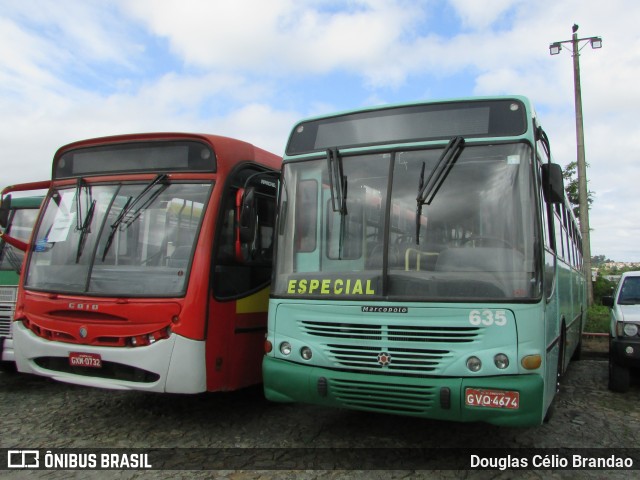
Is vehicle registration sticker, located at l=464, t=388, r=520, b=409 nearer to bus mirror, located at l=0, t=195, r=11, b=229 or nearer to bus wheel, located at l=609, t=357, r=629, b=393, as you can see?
bus wheel, located at l=609, t=357, r=629, b=393

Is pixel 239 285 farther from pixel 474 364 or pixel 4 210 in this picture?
pixel 4 210

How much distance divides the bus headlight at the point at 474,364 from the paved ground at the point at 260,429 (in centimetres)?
89

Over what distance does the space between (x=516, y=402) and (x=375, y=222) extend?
180 cm

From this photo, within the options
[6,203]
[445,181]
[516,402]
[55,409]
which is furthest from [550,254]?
[6,203]

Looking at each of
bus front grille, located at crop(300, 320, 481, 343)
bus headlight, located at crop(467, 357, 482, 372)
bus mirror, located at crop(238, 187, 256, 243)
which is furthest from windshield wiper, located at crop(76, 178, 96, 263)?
bus headlight, located at crop(467, 357, 482, 372)

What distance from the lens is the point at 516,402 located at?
13.2 ft

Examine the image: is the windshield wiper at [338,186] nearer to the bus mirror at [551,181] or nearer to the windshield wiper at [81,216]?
the bus mirror at [551,181]

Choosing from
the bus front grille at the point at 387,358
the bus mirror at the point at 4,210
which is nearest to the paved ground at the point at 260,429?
the bus front grille at the point at 387,358

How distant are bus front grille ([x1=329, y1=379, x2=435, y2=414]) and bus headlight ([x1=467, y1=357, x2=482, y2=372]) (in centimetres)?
33

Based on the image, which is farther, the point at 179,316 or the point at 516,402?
the point at 179,316

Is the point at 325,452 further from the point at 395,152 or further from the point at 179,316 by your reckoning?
the point at 395,152

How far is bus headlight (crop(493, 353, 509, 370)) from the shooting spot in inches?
163

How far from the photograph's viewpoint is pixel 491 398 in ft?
13.4

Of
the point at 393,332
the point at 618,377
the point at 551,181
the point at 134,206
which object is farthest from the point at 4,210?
the point at 618,377
